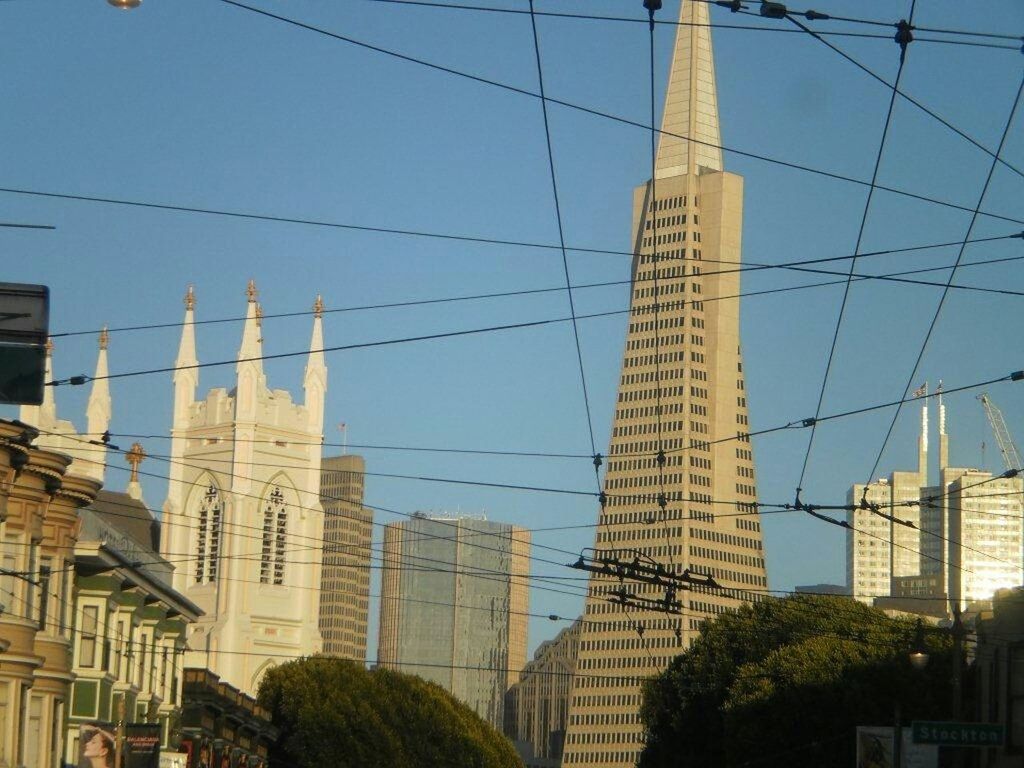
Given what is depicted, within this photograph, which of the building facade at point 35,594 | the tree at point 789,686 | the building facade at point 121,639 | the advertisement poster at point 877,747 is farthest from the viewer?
the tree at point 789,686

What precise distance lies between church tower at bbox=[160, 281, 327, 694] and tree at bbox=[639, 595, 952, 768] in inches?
1728

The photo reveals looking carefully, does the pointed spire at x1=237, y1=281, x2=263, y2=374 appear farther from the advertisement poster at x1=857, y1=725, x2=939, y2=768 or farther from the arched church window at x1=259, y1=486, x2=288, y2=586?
the advertisement poster at x1=857, y1=725, x2=939, y2=768

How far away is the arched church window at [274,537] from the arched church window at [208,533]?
9.20 ft

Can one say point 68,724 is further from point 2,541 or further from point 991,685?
point 991,685

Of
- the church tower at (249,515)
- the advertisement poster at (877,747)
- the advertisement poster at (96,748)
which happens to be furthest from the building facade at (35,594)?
the church tower at (249,515)

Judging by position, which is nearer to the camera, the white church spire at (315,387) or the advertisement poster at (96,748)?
the advertisement poster at (96,748)

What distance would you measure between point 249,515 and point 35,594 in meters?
80.3

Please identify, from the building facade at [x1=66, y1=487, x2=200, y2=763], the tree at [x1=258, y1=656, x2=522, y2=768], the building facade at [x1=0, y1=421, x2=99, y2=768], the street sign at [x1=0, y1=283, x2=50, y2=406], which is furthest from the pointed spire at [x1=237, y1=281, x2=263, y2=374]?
the street sign at [x1=0, y1=283, x2=50, y2=406]

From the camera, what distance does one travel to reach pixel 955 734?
34000mm

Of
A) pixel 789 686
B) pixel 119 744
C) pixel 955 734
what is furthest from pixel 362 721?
pixel 955 734

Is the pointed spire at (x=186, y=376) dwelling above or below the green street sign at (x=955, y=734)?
above

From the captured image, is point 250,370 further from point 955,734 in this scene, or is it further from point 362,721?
point 955,734

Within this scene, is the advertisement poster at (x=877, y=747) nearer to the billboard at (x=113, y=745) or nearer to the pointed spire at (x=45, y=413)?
the billboard at (x=113, y=745)

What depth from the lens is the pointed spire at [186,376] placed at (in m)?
123
